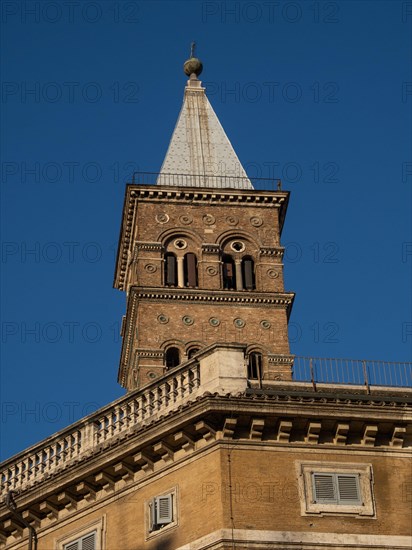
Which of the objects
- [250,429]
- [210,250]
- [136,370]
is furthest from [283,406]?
[210,250]

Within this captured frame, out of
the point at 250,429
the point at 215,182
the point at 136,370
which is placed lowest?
the point at 250,429

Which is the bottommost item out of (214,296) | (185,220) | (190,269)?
(214,296)

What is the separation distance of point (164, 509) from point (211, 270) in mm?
43380

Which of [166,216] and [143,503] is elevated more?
[166,216]

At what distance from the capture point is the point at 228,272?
70.2 meters

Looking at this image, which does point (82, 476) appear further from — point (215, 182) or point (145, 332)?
point (215, 182)

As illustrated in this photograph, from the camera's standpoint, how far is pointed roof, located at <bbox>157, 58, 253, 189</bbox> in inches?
2894

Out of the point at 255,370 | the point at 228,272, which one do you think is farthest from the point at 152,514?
the point at 228,272

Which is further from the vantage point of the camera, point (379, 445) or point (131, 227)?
point (131, 227)

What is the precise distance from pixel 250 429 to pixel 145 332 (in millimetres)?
40961

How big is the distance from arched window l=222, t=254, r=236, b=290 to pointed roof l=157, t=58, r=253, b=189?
186 inches

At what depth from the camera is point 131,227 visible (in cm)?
7169

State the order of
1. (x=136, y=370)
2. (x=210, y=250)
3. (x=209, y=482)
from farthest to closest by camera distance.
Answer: (x=210, y=250) < (x=136, y=370) < (x=209, y=482)

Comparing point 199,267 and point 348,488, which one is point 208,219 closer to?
Answer: point 199,267
